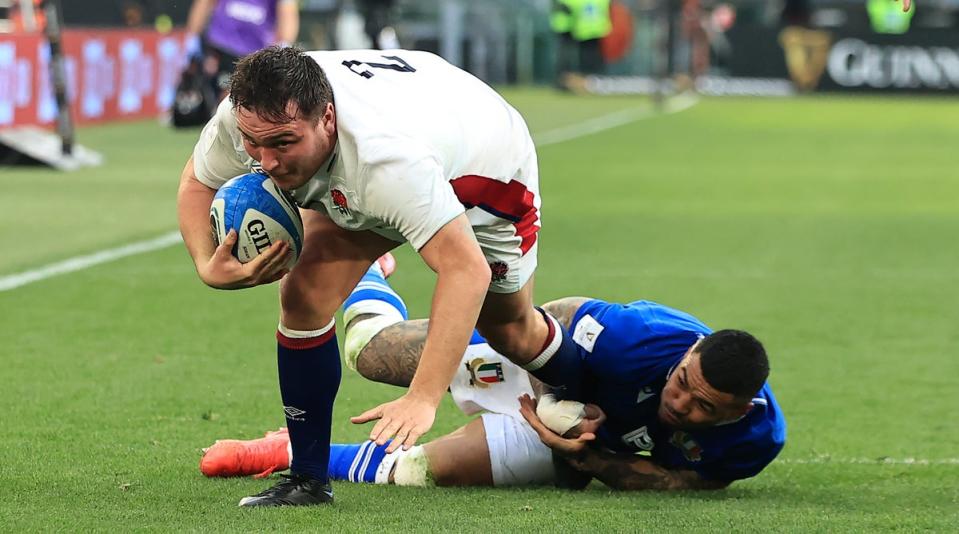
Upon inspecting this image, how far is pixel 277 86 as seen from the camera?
421 centimetres

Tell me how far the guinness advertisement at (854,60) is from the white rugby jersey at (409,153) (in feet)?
104

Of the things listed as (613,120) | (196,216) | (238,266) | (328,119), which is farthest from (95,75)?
(328,119)

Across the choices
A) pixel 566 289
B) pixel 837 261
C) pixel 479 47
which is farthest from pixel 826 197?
pixel 479 47

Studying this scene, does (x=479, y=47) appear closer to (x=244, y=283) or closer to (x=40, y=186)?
(x=40, y=186)

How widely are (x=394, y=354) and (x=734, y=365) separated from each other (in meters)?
1.37

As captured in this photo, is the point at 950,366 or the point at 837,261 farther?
the point at 837,261

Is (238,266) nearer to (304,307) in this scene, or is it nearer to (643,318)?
(304,307)

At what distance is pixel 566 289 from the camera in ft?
31.4

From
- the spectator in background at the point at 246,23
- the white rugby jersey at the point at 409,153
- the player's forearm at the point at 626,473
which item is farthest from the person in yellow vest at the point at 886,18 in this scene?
the white rugby jersey at the point at 409,153

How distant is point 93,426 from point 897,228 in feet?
28.0

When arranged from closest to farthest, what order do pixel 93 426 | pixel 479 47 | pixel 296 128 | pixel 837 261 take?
1. pixel 296 128
2. pixel 93 426
3. pixel 837 261
4. pixel 479 47

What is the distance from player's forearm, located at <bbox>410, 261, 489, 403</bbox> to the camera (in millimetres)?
4203

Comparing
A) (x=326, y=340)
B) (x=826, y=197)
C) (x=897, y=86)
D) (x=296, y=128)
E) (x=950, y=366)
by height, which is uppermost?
(x=296, y=128)

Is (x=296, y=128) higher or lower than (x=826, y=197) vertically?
higher
